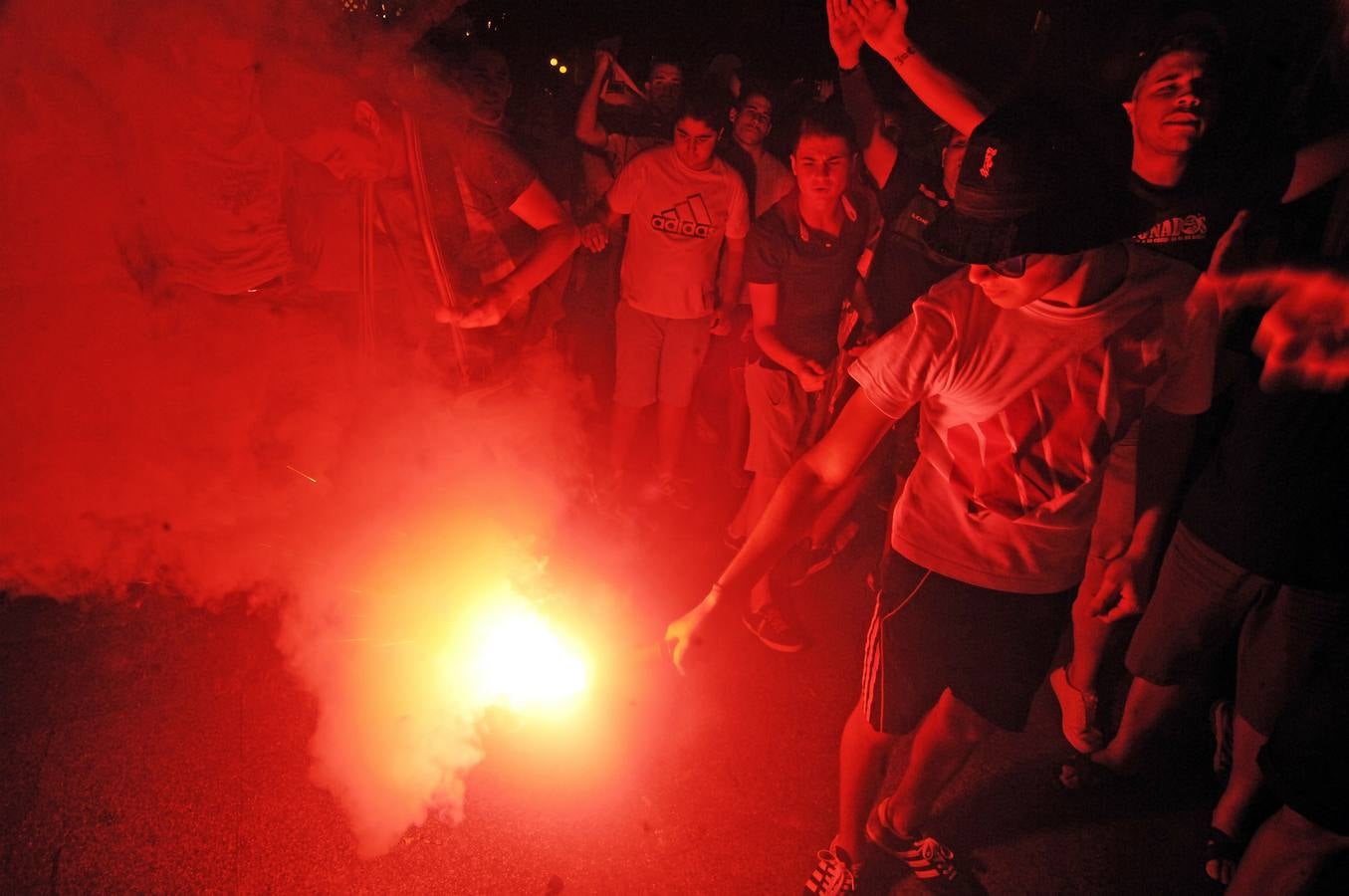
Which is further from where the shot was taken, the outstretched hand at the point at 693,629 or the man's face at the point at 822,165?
the man's face at the point at 822,165

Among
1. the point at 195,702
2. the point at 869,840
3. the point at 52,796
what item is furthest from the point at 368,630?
the point at 869,840

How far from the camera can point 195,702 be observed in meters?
3.44

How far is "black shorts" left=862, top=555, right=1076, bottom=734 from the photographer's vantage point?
95.3 inches

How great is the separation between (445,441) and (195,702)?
1.97 metres

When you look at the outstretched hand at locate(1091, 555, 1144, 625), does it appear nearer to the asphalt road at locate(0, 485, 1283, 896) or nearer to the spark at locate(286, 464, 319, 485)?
the asphalt road at locate(0, 485, 1283, 896)

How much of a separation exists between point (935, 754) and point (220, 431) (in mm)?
4473

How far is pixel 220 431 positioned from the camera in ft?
15.4

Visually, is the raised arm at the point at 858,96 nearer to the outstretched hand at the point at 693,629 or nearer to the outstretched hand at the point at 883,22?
the outstretched hand at the point at 883,22

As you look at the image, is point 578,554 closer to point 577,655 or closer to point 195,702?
point 577,655

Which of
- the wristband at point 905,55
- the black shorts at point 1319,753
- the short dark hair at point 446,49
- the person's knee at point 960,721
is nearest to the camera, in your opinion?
the black shorts at point 1319,753

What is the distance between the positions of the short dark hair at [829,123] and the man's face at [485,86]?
1.64 metres

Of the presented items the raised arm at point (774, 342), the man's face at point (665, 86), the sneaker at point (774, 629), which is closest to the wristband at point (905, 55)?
the raised arm at point (774, 342)

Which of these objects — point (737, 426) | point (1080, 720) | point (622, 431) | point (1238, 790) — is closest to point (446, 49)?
point (622, 431)

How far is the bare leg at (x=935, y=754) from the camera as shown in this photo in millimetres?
2580
